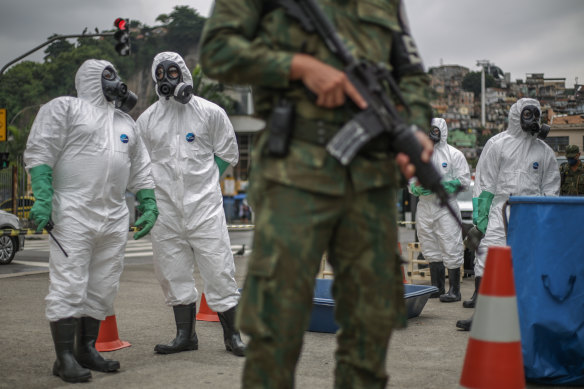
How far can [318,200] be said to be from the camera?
7.71 ft

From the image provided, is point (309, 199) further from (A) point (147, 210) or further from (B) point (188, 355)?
(B) point (188, 355)

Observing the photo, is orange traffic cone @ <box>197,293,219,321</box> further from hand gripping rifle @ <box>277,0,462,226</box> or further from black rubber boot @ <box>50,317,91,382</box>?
hand gripping rifle @ <box>277,0,462,226</box>

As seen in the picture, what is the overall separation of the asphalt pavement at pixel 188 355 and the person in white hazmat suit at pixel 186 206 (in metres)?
0.38

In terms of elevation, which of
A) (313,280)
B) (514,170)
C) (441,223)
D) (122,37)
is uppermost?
(122,37)

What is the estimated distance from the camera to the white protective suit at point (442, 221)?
8961 mm

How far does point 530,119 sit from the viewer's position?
6789mm

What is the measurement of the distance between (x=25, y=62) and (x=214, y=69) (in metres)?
73.9

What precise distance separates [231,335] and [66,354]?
1264 millimetres

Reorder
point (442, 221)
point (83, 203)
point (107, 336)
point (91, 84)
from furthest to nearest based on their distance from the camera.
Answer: point (442, 221) → point (107, 336) → point (91, 84) → point (83, 203)

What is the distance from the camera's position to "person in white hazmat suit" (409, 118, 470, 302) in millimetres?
8938

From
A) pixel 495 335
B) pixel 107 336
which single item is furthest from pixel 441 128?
pixel 495 335

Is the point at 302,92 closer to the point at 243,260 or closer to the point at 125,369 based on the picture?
the point at 125,369

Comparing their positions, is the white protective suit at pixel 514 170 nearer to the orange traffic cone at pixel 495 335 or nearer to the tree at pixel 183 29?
the orange traffic cone at pixel 495 335

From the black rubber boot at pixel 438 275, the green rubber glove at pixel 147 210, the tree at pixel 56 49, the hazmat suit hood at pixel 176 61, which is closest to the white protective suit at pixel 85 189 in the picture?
the green rubber glove at pixel 147 210
